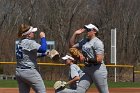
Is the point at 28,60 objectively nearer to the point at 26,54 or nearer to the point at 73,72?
the point at 26,54

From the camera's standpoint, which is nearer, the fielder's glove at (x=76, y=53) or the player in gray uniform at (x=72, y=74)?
the fielder's glove at (x=76, y=53)

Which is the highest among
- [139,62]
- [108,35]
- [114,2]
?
[114,2]

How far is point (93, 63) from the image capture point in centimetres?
1000

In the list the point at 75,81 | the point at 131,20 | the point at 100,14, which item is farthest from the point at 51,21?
the point at 75,81

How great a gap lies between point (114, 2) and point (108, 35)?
4.01 meters

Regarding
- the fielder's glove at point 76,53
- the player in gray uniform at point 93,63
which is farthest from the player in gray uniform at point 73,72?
the player in gray uniform at point 93,63

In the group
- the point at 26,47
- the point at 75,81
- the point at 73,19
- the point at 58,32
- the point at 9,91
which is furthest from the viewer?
the point at 73,19

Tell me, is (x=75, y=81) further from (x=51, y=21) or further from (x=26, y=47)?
(x=51, y=21)

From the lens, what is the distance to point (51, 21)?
153 feet

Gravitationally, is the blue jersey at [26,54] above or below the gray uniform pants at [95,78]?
above

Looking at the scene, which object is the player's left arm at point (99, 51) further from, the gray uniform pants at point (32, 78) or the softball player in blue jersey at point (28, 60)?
the gray uniform pants at point (32, 78)

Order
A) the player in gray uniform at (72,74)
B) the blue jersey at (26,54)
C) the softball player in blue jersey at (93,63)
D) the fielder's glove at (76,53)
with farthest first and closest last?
the player in gray uniform at (72,74) < the fielder's glove at (76,53) < the softball player in blue jersey at (93,63) < the blue jersey at (26,54)

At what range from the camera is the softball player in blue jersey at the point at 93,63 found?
32.6 feet

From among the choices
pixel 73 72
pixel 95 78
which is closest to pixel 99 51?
pixel 95 78
